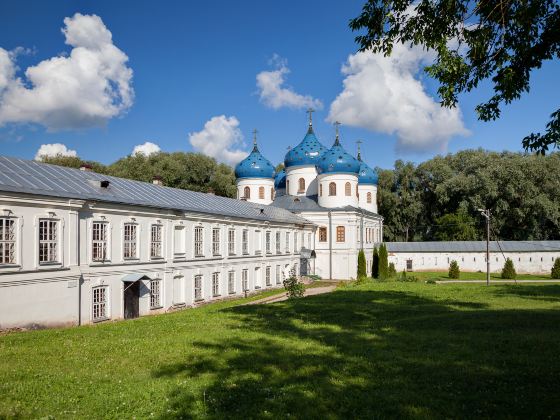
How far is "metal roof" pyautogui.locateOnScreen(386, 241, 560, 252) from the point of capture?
152ft

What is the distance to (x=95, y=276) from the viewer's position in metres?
19.5

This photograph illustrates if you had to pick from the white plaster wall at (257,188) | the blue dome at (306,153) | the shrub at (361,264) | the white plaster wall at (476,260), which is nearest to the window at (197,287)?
the shrub at (361,264)

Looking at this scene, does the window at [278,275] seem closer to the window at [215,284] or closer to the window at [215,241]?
the window at [215,284]

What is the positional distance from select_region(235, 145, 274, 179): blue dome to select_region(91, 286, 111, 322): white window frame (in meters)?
29.0

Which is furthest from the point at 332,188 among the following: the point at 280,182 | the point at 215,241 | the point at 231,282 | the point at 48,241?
the point at 48,241

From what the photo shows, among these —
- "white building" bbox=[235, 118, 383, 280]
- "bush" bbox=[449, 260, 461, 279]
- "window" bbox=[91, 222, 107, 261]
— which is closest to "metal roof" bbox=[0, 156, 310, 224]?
"window" bbox=[91, 222, 107, 261]

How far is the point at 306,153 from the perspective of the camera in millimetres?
49312

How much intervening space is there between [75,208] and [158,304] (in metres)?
7.09

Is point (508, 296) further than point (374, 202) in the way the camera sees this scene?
No

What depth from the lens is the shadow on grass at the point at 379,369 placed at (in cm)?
694

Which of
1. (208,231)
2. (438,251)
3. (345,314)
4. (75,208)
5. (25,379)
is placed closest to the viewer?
(25,379)

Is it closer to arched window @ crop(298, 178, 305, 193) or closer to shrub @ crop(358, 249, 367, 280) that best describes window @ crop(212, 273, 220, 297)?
shrub @ crop(358, 249, 367, 280)

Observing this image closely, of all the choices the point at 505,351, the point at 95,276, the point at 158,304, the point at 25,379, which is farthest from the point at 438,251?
the point at 25,379

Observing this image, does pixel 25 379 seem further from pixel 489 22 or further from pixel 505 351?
pixel 489 22
